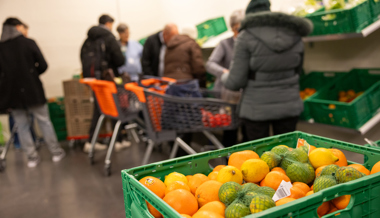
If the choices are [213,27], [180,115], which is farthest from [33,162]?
[213,27]

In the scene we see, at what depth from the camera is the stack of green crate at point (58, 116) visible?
5895 millimetres

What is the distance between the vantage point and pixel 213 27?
16.8 feet

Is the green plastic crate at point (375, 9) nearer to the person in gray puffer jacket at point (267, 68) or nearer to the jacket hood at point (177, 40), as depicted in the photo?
the person in gray puffer jacket at point (267, 68)

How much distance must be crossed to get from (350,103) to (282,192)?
5.70 feet

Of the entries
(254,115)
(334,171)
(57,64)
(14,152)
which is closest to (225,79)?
(254,115)

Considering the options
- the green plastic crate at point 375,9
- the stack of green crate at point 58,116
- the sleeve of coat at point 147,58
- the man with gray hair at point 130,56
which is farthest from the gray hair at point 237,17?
the stack of green crate at point 58,116

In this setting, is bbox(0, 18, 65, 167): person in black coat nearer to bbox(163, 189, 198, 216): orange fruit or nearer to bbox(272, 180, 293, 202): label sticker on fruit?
bbox(163, 189, 198, 216): orange fruit

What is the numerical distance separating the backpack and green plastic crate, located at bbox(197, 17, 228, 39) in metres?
1.53

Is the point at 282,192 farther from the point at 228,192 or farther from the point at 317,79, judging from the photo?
the point at 317,79

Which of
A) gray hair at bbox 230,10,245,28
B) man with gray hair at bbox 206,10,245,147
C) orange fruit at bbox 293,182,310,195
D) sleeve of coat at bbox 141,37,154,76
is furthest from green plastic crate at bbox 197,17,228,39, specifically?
orange fruit at bbox 293,182,310,195

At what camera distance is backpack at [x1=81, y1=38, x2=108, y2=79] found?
467 cm

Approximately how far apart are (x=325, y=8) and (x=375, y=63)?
67cm

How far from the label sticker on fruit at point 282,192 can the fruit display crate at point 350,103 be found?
1689mm

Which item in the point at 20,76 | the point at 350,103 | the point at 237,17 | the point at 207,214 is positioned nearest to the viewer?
the point at 207,214
